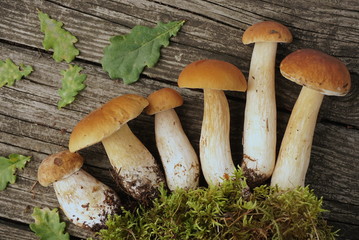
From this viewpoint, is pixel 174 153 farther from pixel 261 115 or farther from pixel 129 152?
pixel 261 115

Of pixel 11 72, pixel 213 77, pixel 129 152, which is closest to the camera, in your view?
pixel 213 77

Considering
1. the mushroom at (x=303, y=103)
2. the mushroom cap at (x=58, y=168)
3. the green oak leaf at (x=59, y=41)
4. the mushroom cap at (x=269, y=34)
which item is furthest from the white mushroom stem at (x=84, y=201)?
the mushroom cap at (x=269, y=34)

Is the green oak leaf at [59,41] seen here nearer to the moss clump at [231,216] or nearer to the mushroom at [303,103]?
the moss clump at [231,216]

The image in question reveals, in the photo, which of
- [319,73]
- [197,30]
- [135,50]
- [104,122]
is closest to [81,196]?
[104,122]

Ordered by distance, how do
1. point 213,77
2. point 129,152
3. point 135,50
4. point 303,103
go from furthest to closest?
point 135,50, point 129,152, point 303,103, point 213,77

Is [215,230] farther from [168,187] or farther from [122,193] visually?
[122,193]

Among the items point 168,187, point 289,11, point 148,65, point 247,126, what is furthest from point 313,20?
point 168,187

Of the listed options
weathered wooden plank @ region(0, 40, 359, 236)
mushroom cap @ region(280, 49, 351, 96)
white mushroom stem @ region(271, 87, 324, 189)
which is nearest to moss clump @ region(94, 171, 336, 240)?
white mushroom stem @ region(271, 87, 324, 189)
